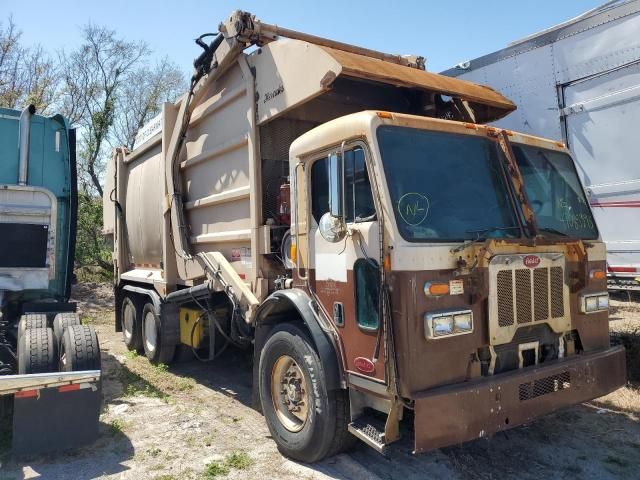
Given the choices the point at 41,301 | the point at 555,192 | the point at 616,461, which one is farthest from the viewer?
the point at 41,301

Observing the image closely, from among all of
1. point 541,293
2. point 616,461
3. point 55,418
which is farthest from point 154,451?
point 616,461

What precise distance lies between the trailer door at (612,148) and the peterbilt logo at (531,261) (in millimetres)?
2554

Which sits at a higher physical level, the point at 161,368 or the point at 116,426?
the point at 161,368

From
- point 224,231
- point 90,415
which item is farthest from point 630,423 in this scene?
point 90,415

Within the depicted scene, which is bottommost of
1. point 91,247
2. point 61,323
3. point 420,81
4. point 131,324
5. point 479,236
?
point 131,324

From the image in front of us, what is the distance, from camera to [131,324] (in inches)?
321

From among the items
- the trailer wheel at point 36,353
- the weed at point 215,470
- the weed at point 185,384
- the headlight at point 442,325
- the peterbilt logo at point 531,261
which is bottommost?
the weed at point 215,470

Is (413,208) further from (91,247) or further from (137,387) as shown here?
(91,247)

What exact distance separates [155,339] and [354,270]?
14.6ft

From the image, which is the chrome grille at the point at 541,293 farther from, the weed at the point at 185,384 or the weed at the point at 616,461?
the weed at the point at 185,384

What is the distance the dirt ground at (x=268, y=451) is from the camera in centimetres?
385

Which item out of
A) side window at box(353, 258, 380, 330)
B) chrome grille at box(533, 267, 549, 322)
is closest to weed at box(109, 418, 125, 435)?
side window at box(353, 258, 380, 330)

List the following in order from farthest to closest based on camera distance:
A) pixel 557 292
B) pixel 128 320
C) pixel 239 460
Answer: pixel 128 320, pixel 239 460, pixel 557 292

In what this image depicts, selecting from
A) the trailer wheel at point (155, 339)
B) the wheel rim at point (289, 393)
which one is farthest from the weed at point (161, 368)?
the wheel rim at point (289, 393)
